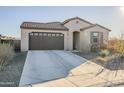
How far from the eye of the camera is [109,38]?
6.91m

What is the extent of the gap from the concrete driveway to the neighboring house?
12.4 inches

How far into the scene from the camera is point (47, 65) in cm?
682

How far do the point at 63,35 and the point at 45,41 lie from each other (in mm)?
860

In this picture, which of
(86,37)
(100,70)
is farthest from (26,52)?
(100,70)

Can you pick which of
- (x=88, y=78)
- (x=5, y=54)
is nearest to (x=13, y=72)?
(x=5, y=54)

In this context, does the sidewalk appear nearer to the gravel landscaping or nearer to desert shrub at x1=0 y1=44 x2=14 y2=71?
the gravel landscaping

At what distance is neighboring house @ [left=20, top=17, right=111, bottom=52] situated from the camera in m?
7.39

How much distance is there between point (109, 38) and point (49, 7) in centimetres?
249

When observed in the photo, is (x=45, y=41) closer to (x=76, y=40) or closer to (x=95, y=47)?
(x=76, y=40)

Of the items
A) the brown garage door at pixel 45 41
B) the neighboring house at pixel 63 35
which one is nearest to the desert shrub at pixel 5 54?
the neighboring house at pixel 63 35

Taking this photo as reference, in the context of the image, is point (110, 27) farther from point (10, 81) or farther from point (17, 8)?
point (10, 81)

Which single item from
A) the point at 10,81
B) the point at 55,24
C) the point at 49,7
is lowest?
the point at 10,81

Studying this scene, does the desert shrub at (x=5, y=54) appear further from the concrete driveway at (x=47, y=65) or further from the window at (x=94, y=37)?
the window at (x=94, y=37)

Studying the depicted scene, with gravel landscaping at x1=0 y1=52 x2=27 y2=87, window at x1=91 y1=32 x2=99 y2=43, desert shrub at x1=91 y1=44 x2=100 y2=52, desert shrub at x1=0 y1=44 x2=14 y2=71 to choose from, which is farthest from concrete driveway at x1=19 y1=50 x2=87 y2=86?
window at x1=91 y1=32 x2=99 y2=43
